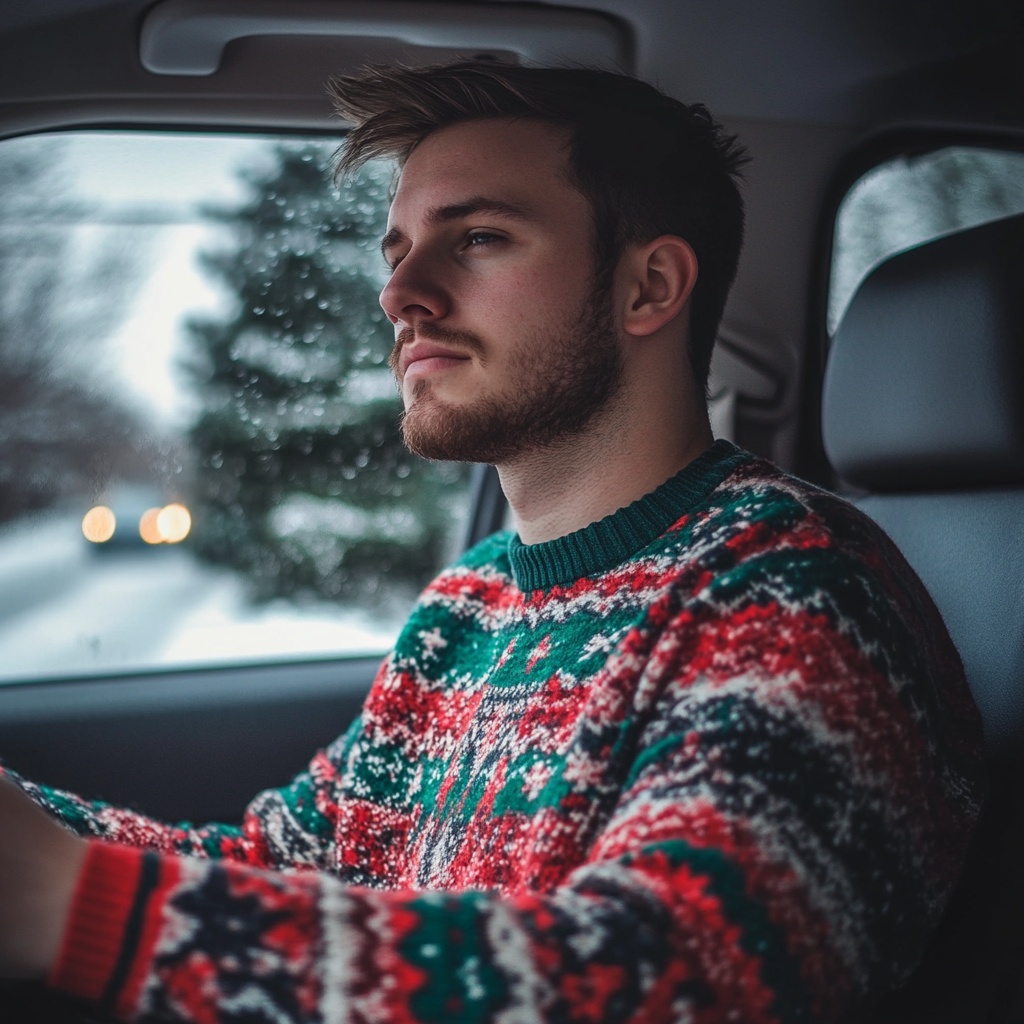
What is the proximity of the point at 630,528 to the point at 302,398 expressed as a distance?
3.70 feet

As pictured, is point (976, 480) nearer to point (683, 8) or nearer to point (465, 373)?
point (465, 373)

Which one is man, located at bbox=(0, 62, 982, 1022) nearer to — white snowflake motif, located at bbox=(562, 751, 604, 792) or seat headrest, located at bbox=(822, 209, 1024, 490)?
white snowflake motif, located at bbox=(562, 751, 604, 792)

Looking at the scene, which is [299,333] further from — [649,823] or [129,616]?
[649,823]

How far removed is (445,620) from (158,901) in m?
0.86

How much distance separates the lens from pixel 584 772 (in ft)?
2.95

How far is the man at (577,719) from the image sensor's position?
63cm

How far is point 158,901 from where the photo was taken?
0.63 metres

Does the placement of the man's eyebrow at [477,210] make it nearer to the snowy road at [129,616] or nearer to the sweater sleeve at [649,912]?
the sweater sleeve at [649,912]

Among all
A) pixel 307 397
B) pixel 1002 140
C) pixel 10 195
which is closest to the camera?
pixel 10 195

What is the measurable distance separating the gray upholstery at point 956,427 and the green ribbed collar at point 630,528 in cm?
31

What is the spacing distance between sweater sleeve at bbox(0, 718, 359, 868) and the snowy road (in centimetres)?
62

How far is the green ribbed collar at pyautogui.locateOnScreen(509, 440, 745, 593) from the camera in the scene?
116cm

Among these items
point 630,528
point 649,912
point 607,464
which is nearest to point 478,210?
point 607,464

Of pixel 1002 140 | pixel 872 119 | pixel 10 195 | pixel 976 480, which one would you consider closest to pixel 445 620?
pixel 976 480
